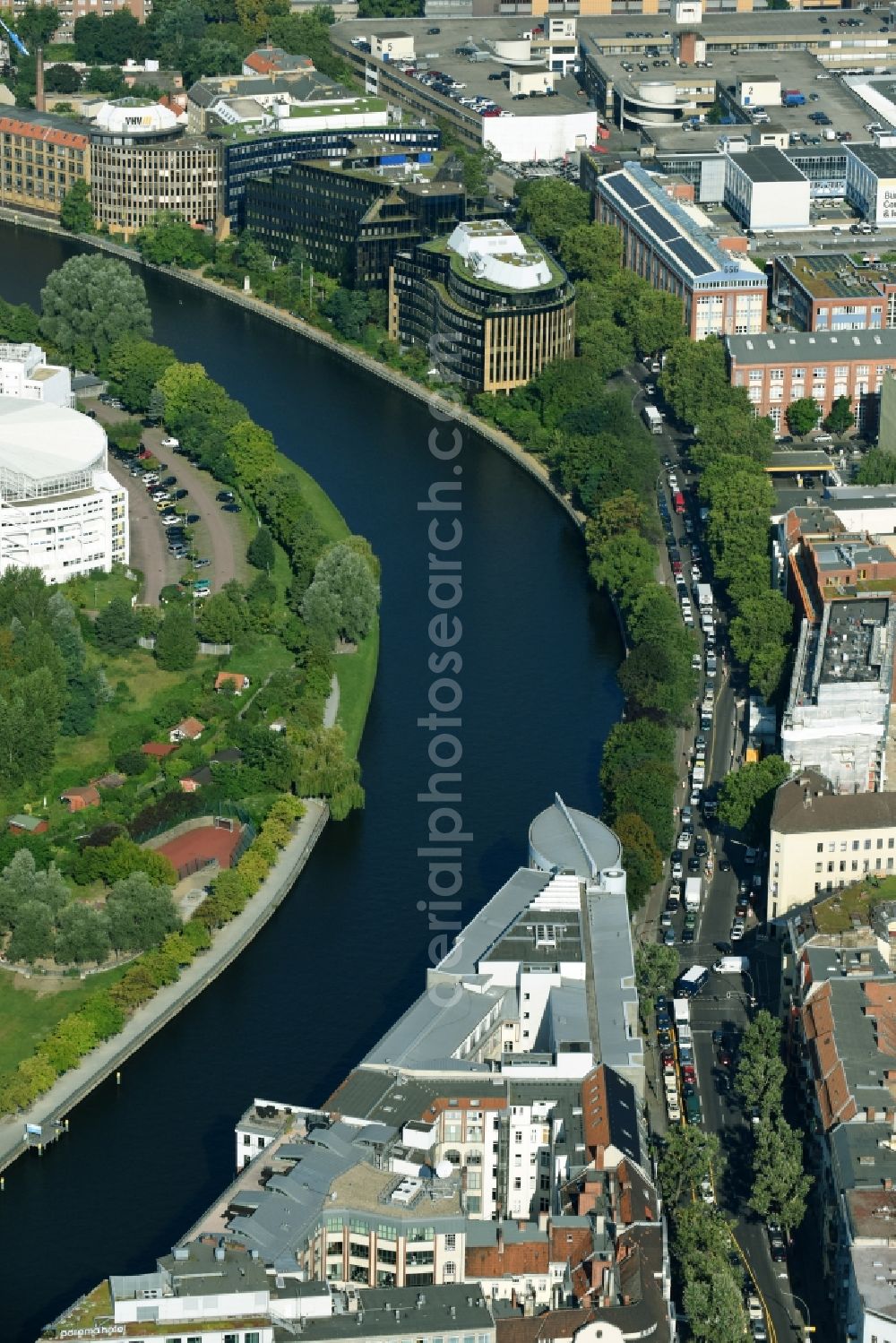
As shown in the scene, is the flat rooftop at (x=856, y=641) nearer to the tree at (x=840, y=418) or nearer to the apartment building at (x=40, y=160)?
the tree at (x=840, y=418)

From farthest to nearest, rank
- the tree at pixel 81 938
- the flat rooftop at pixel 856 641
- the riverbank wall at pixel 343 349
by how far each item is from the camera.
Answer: the riverbank wall at pixel 343 349
the flat rooftop at pixel 856 641
the tree at pixel 81 938

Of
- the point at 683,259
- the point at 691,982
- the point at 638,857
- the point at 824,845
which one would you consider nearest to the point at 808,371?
the point at 683,259

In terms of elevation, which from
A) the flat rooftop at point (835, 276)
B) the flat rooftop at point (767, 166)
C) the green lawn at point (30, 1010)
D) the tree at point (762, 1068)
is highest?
the flat rooftop at point (767, 166)

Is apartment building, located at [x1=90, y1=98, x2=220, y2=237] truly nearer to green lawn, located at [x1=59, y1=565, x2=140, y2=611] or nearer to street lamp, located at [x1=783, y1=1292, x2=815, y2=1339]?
green lawn, located at [x1=59, y1=565, x2=140, y2=611]

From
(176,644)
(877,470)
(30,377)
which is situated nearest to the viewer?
(176,644)

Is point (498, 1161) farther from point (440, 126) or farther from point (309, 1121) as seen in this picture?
point (440, 126)

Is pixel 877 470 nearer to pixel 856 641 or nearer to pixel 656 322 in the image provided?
pixel 656 322

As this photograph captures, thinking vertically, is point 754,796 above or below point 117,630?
above

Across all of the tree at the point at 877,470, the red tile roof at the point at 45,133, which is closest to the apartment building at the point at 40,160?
the red tile roof at the point at 45,133
